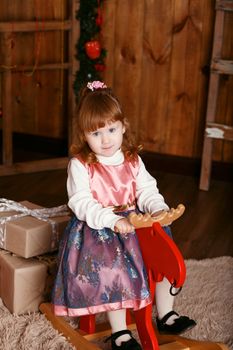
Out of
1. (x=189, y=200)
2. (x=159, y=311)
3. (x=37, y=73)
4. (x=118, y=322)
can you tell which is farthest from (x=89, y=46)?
(x=118, y=322)

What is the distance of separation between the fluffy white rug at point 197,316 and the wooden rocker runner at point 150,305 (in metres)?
0.04

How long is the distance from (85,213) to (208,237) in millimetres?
1225

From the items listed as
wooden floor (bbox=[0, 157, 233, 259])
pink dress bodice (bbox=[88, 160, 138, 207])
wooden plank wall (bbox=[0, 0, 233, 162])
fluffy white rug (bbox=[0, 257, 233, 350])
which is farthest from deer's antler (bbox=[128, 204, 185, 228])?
wooden plank wall (bbox=[0, 0, 233, 162])

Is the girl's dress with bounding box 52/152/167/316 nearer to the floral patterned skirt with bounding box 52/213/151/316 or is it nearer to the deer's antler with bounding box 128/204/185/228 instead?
the floral patterned skirt with bounding box 52/213/151/316

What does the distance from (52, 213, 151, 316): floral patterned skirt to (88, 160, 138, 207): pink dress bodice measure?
0.12 meters

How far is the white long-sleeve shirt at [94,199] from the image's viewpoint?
2.07 metres

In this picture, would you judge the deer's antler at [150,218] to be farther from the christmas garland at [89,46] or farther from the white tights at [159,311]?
the christmas garland at [89,46]

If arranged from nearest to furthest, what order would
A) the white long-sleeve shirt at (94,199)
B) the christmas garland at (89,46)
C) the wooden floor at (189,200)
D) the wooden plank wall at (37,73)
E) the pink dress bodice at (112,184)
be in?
the white long-sleeve shirt at (94,199) < the pink dress bodice at (112,184) < the wooden floor at (189,200) < the christmas garland at (89,46) < the wooden plank wall at (37,73)

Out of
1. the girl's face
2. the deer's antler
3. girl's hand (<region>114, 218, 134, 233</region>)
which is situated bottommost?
girl's hand (<region>114, 218, 134, 233</region>)

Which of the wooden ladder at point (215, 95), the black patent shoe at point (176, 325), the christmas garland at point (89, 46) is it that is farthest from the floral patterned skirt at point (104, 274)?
the christmas garland at point (89, 46)

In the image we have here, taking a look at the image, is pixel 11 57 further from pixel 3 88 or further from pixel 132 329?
pixel 132 329

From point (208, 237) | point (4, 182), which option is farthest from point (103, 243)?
point (4, 182)

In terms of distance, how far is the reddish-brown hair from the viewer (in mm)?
2119

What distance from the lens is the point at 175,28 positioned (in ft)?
12.8
